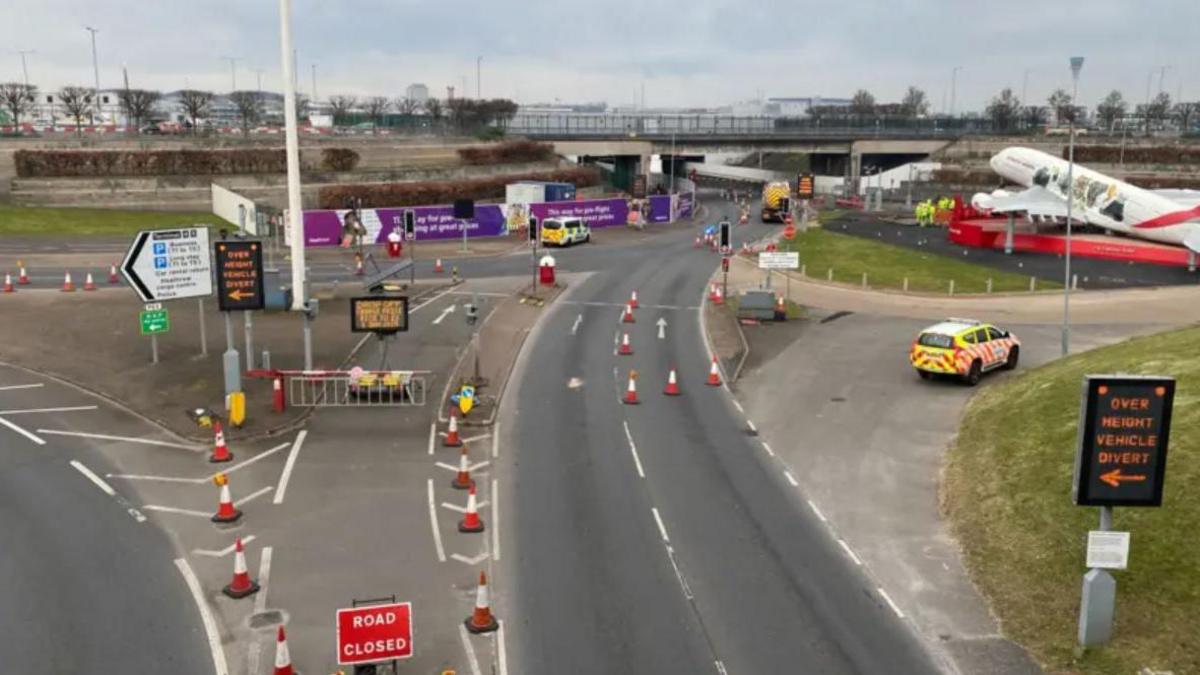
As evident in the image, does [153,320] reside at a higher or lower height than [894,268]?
higher

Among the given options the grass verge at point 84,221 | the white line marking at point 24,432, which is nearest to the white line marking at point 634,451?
the white line marking at point 24,432

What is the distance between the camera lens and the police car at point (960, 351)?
101 feet

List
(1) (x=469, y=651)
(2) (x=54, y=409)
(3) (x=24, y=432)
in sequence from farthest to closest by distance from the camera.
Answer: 1. (2) (x=54, y=409)
2. (3) (x=24, y=432)
3. (1) (x=469, y=651)

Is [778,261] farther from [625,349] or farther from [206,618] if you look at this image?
[206,618]

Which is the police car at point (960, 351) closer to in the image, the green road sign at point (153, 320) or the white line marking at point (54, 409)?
the green road sign at point (153, 320)

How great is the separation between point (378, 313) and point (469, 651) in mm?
14234

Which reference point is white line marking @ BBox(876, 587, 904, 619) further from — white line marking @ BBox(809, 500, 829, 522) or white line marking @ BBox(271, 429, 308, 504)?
white line marking @ BBox(271, 429, 308, 504)

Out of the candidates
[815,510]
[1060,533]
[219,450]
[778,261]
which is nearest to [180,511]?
[219,450]

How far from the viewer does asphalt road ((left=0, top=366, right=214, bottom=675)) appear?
14562 millimetres

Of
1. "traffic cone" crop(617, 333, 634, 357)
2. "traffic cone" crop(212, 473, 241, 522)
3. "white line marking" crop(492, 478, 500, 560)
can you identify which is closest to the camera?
"white line marking" crop(492, 478, 500, 560)

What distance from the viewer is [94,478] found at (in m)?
21.9

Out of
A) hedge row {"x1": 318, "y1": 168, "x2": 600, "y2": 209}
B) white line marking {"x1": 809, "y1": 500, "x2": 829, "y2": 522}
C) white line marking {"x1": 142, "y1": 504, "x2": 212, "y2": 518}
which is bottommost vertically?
white line marking {"x1": 809, "y1": 500, "x2": 829, "y2": 522}

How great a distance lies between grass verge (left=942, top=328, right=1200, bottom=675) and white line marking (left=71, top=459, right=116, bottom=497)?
57.0 feet

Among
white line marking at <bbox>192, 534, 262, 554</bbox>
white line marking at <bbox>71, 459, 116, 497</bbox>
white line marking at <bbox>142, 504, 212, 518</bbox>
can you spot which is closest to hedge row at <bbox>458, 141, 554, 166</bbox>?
white line marking at <bbox>71, 459, 116, 497</bbox>
